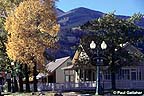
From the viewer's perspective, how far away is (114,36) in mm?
53406

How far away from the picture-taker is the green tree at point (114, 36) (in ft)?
175

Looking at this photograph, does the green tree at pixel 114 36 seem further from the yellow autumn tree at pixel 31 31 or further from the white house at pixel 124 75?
the yellow autumn tree at pixel 31 31

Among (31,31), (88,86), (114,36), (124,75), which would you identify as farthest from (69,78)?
(31,31)

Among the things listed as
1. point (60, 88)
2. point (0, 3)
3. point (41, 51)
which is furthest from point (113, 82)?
point (0, 3)

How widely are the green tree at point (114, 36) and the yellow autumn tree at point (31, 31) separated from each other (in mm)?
7571

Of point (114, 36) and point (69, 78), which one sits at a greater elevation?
point (114, 36)

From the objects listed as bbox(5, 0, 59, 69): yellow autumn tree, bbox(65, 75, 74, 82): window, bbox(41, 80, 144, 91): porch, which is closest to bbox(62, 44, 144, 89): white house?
bbox(41, 80, 144, 91): porch

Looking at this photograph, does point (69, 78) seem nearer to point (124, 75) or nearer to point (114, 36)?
point (124, 75)

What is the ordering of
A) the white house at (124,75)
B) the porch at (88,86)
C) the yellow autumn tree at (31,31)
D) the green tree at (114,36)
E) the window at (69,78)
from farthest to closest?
the window at (69,78), the white house at (124,75), the porch at (88,86), the green tree at (114,36), the yellow autumn tree at (31,31)

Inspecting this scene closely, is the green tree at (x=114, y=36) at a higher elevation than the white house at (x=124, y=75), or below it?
higher

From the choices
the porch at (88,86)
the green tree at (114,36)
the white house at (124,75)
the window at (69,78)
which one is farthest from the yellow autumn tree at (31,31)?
the window at (69,78)

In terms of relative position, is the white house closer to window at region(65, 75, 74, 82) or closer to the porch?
the porch

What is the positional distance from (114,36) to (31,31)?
1187 cm

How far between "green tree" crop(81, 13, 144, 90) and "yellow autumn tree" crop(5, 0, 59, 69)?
24.8 feet
